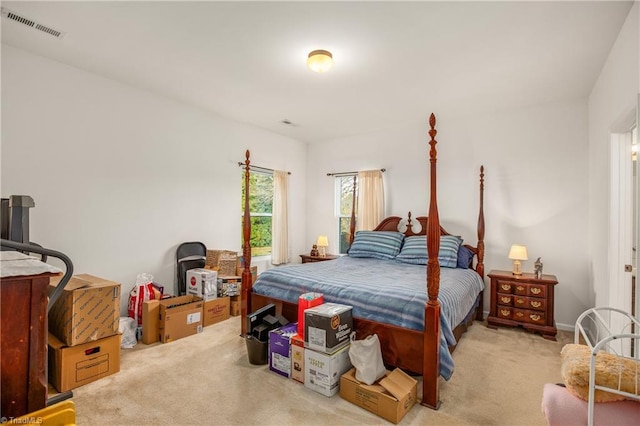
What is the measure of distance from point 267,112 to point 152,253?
2.29 meters

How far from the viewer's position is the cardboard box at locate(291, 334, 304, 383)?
232cm

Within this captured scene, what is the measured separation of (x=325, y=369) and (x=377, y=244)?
8.03 ft

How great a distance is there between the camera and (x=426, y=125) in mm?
4547

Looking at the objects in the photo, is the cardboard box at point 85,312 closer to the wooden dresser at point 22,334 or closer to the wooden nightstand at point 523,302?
the wooden dresser at point 22,334

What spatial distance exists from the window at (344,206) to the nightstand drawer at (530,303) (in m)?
2.61

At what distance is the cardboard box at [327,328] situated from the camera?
86.0 inches

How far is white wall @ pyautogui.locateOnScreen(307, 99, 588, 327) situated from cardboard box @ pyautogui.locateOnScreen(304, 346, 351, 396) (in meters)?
2.69

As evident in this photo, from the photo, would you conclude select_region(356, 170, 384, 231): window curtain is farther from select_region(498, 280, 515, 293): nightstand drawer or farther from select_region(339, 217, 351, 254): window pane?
select_region(498, 280, 515, 293): nightstand drawer

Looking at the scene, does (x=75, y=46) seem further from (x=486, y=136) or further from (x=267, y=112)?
(x=486, y=136)

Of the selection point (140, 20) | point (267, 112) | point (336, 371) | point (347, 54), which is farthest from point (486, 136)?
point (140, 20)

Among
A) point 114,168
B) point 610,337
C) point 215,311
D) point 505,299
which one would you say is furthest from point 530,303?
point 114,168

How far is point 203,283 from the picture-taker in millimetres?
3506

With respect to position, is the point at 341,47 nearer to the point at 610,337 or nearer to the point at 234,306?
the point at 610,337

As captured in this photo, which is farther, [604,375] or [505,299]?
[505,299]
